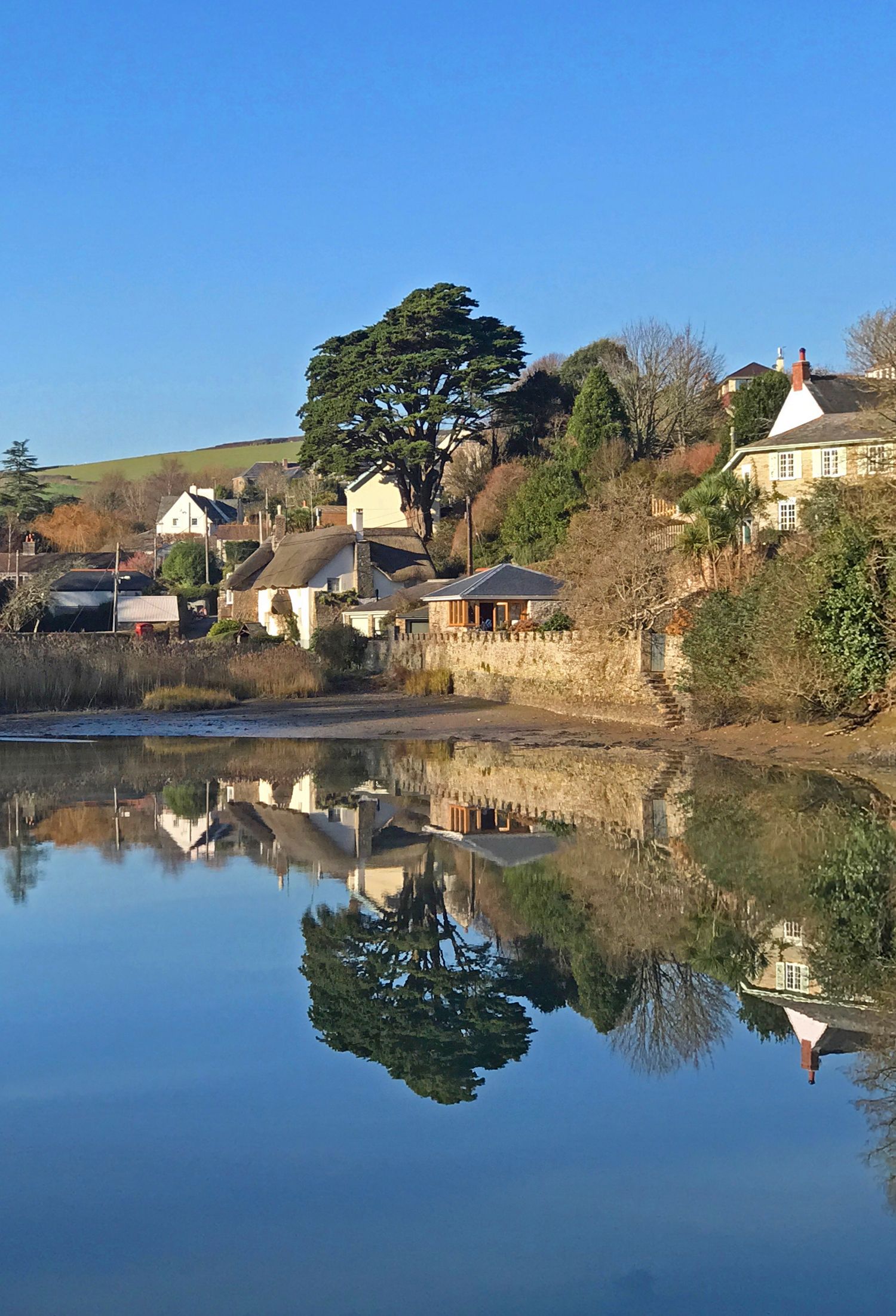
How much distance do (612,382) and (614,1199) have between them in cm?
6182

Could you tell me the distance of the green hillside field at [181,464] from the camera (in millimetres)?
165125

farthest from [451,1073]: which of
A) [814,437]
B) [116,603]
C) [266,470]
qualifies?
[266,470]

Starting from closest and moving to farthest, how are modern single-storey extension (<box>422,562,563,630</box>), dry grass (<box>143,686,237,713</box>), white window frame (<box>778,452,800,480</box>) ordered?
dry grass (<box>143,686,237,713</box>), white window frame (<box>778,452,800,480</box>), modern single-storey extension (<box>422,562,563,630</box>)

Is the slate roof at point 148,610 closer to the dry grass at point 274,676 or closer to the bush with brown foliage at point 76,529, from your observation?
the bush with brown foliage at point 76,529

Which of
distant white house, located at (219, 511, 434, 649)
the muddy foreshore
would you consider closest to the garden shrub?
the muddy foreshore

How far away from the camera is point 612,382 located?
66.1 m

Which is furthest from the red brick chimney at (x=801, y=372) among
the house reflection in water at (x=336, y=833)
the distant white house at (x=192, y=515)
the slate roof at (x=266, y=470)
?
the slate roof at (x=266, y=470)

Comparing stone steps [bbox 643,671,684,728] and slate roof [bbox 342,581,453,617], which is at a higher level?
slate roof [bbox 342,581,453,617]

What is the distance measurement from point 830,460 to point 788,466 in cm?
162

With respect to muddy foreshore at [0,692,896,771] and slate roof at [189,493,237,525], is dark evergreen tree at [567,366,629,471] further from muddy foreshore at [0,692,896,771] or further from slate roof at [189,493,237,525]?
slate roof at [189,493,237,525]

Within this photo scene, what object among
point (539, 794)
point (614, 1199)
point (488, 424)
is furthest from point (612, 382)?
point (614, 1199)

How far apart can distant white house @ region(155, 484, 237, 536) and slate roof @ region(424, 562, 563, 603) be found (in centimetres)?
7387

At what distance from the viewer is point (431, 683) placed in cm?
4738

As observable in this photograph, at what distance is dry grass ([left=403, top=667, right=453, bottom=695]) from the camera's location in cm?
4725
